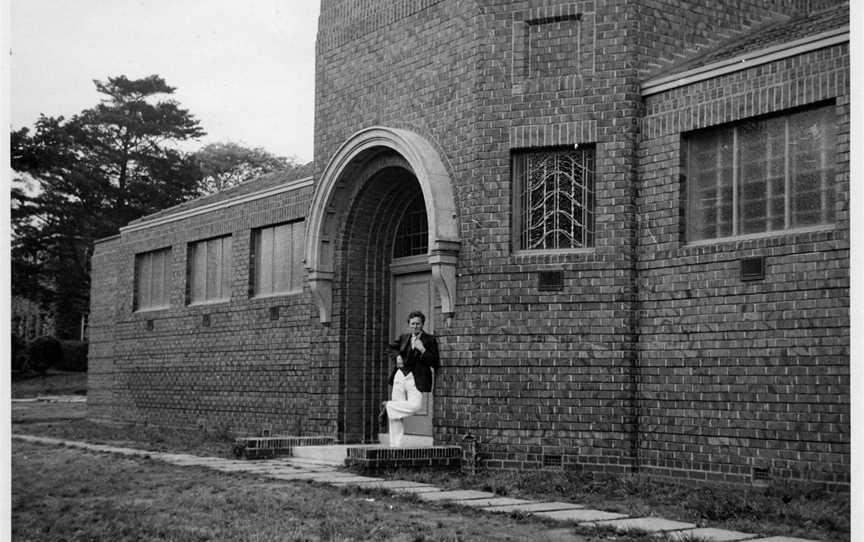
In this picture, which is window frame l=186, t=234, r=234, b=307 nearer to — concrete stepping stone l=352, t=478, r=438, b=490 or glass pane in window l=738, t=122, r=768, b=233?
concrete stepping stone l=352, t=478, r=438, b=490

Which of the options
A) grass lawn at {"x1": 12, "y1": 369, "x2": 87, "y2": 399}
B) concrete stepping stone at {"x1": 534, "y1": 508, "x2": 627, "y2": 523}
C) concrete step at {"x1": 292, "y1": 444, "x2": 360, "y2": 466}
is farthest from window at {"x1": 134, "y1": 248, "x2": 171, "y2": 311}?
grass lawn at {"x1": 12, "y1": 369, "x2": 87, "y2": 399}

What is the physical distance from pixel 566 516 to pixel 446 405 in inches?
164

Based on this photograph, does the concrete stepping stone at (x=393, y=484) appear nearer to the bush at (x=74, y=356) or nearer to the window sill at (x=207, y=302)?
the window sill at (x=207, y=302)

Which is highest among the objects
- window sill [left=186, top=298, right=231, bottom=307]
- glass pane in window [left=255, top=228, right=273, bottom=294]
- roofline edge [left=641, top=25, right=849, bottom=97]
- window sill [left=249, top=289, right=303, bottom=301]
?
roofline edge [left=641, top=25, right=849, bottom=97]

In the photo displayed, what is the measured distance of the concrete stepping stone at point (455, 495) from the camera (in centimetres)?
920

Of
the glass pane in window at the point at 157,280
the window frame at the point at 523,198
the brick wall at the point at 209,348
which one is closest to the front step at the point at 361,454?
the brick wall at the point at 209,348

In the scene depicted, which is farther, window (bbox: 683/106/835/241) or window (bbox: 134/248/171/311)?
window (bbox: 134/248/171/311)

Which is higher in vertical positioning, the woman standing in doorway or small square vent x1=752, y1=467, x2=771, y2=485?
the woman standing in doorway

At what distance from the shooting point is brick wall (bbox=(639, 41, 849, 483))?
9484mm

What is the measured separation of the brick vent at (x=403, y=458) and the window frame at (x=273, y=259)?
17.4 ft

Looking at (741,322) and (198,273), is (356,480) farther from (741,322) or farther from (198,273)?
(198,273)

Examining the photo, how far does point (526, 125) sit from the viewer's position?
12.0m

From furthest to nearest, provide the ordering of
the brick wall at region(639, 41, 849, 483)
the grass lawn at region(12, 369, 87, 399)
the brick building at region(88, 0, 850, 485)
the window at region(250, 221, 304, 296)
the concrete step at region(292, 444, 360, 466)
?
the grass lawn at region(12, 369, 87, 399) → the window at region(250, 221, 304, 296) → the concrete step at region(292, 444, 360, 466) → the brick building at region(88, 0, 850, 485) → the brick wall at region(639, 41, 849, 483)

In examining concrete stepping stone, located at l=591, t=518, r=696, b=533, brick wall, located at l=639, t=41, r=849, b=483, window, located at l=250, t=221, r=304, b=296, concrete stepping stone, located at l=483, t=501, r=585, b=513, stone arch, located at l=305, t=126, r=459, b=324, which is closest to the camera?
concrete stepping stone, located at l=591, t=518, r=696, b=533
